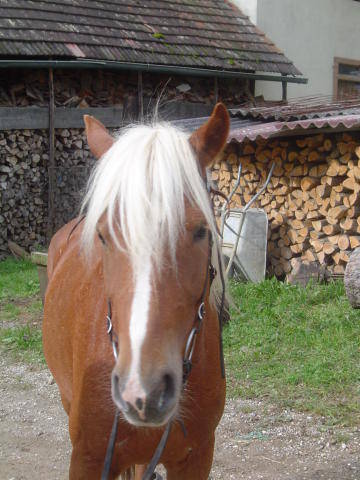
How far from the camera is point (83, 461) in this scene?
7.28ft

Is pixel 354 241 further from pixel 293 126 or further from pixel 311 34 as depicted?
pixel 311 34

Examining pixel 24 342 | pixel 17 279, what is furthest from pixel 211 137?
pixel 17 279

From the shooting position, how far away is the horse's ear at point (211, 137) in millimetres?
2055

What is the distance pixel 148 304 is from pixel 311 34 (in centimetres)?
1361

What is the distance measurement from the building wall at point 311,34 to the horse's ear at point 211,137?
11129mm

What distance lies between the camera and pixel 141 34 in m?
11.0

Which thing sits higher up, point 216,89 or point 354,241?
point 216,89

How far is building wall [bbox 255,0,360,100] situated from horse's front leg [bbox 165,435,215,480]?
11.3 meters

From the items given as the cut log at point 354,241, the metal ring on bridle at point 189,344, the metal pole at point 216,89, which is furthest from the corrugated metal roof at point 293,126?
the metal ring on bridle at point 189,344

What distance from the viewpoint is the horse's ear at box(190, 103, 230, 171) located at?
2055 mm

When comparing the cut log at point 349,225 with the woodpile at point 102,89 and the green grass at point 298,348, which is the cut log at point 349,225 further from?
the woodpile at point 102,89

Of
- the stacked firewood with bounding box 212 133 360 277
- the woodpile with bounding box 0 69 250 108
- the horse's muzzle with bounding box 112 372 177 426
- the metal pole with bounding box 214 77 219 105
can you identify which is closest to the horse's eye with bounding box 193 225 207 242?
the horse's muzzle with bounding box 112 372 177 426

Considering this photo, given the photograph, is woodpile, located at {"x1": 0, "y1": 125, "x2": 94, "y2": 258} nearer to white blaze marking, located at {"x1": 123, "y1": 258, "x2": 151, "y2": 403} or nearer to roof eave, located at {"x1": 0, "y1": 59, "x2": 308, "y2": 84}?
roof eave, located at {"x1": 0, "y1": 59, "x2": 308, "y2": 84}

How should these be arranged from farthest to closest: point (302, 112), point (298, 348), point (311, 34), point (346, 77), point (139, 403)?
point (346, 77)
point (311, 34)
point (302, 112)
point (298, 348)
point (139, 403)
